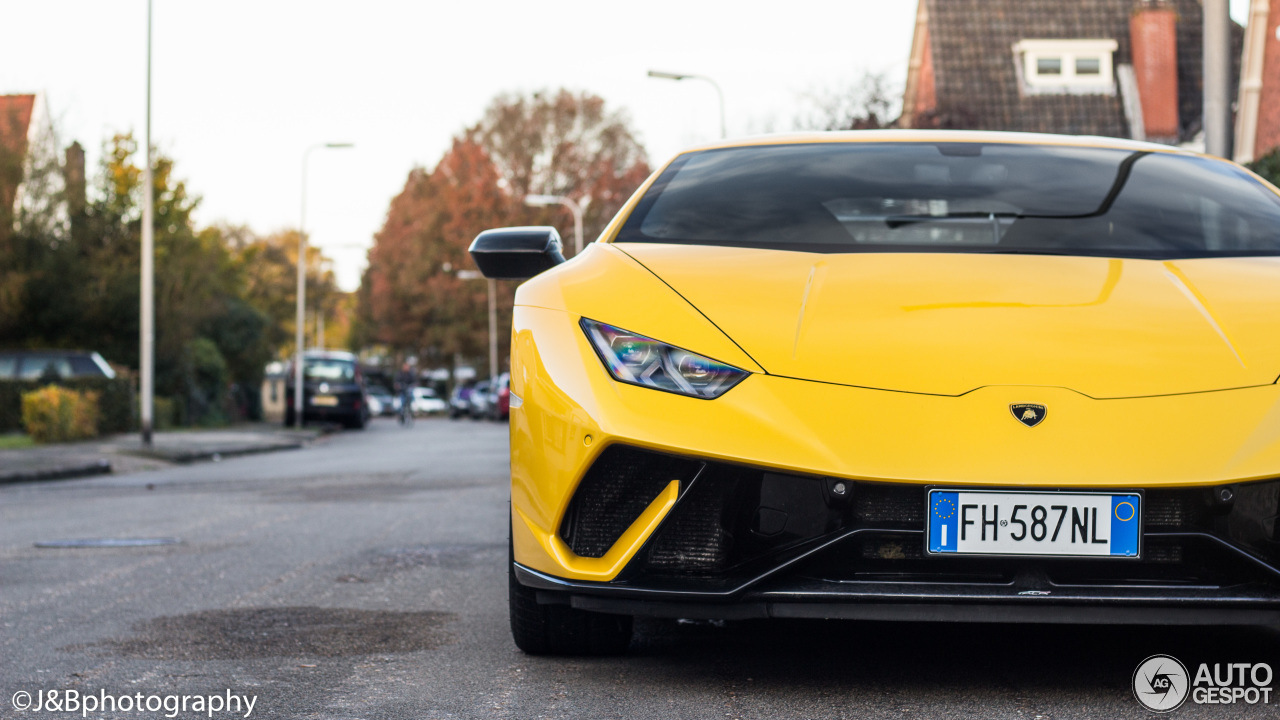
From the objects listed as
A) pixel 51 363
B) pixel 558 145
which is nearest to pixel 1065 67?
pixel 558 145

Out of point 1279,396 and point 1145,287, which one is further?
point 1145,287

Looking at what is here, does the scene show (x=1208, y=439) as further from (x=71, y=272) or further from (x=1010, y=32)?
(x=1010, y=32)

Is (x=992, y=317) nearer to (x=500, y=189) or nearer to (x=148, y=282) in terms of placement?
(x=148, y=282)

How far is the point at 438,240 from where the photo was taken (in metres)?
55.9

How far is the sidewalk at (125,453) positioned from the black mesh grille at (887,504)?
11.9 metres

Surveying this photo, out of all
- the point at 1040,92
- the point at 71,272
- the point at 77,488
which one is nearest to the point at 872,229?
the point at 77,488

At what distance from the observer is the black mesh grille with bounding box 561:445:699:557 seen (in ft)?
10.4

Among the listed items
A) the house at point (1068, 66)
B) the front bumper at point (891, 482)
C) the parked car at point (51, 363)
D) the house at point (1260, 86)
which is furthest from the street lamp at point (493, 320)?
the front bumper at point (891, 482)

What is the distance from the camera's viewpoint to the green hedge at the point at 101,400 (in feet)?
69.3

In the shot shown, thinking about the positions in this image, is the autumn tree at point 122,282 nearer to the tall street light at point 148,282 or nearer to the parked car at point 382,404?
the tall street light at point 148,282

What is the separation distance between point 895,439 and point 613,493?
66cm

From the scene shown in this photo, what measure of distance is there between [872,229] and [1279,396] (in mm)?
1555

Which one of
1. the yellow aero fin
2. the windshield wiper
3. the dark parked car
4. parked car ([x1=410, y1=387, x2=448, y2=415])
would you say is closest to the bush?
the windshield wiper

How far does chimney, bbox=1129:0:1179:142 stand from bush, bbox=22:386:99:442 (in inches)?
964
